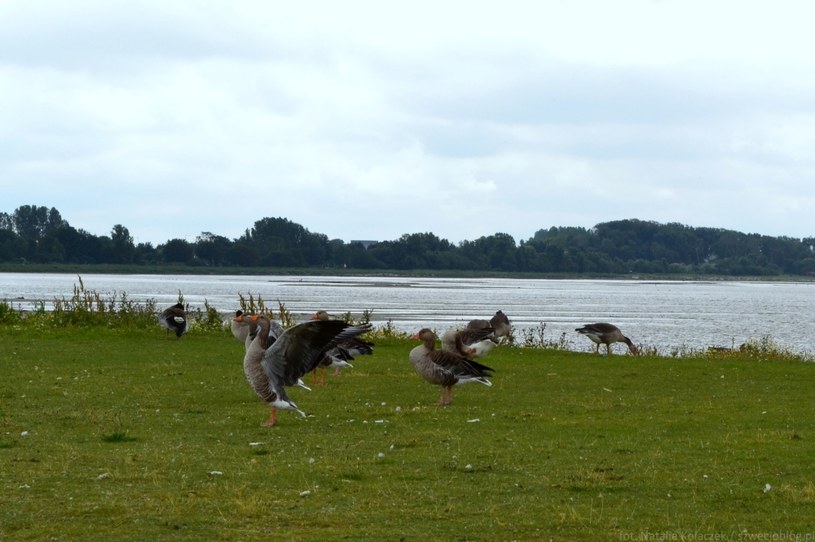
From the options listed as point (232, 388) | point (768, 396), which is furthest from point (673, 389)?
point (232, 388)

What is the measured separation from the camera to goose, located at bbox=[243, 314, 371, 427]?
1572 cm

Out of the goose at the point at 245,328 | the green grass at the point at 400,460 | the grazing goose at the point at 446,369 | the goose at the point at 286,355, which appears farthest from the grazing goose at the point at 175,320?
the goose at the point at 286,355

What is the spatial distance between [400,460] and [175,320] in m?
21.7

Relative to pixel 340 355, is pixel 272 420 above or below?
below

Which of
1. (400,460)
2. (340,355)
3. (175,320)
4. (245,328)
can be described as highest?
(245,328)

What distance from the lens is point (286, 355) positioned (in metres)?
16.1

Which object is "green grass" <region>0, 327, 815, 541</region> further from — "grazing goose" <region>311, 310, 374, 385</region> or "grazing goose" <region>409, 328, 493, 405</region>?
"grazing goose" <region>311, 310, 374, 385</region>

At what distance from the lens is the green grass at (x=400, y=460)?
9742 millimetres

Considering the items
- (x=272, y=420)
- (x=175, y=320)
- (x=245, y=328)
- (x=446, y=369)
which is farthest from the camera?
(x=175, y=320)

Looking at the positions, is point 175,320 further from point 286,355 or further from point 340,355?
point 286,355

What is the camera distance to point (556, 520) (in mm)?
9828

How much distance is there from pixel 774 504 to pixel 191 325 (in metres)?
29.4

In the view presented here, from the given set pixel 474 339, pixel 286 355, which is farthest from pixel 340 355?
pixel 286 355

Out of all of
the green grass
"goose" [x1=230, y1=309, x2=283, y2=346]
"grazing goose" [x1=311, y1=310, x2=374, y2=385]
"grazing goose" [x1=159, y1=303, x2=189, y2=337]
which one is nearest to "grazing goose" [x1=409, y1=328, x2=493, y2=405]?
the green grass
